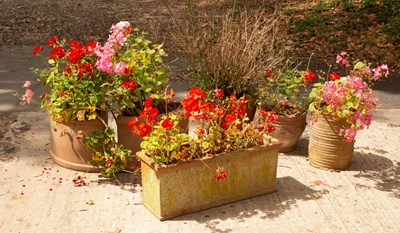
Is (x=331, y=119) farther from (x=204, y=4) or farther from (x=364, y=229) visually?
(x=204, y=4)

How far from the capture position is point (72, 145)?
476cm

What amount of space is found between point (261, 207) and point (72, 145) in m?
1.60

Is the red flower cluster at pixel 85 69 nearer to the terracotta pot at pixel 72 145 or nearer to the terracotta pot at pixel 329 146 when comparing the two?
the terracotta pot at pixel 72 145

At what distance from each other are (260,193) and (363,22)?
237 inches

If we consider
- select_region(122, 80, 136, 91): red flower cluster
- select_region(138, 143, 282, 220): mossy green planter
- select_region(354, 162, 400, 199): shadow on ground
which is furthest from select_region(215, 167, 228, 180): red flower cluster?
select_region(354, 162, 400, 199): shadow on ground

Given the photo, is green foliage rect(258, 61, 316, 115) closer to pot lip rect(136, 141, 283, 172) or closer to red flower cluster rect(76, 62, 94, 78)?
pot lip rect(136, 141, 283, 172)

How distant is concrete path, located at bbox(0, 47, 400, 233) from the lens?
401cm

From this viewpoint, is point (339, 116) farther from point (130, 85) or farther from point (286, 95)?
point (130, 85)

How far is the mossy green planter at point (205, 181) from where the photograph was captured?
13.3ft

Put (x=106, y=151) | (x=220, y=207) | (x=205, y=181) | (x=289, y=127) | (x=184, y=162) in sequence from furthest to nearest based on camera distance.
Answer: (x=289, y=127), (x=106, y=151), (x=220, y=207), (x=205, y=181), (x=184, y=162)

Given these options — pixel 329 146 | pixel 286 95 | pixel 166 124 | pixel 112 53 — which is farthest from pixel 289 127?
pixel 112 53

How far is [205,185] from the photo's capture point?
4.19 m

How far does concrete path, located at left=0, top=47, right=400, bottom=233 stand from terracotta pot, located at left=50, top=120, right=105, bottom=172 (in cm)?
7

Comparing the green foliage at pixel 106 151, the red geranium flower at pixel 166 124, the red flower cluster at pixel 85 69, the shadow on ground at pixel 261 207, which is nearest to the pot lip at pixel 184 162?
the red geranium flower at pixel 166 124
